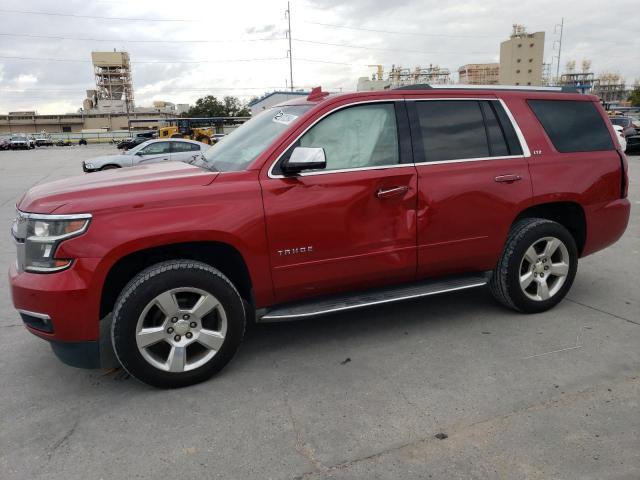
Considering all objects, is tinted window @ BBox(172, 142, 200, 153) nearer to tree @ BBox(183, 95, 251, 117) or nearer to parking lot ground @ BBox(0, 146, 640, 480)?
parking lot ground @ BBox(0, 146, 640, 480)

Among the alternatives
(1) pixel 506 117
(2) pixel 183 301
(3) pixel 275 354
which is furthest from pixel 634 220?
(2) pixel 183 301

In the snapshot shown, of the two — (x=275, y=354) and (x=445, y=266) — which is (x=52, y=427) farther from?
(x=445, y=266)

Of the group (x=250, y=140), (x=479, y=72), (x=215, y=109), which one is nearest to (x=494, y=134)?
(x=250, y=140)

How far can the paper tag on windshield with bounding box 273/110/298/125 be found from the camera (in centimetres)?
369

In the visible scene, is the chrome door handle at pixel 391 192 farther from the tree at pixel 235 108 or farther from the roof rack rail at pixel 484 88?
the tree at pixel 235 108

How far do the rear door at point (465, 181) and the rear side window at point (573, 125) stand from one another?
1.20 feet

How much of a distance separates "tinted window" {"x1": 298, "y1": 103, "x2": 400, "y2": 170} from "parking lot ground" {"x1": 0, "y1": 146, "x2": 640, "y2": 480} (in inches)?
54.6

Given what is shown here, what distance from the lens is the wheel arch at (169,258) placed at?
326 centimetres

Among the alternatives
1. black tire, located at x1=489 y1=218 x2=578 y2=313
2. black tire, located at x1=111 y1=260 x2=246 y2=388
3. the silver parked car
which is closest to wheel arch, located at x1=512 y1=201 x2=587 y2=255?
black tire, located at x1=489 y1=218 x2=578 y2=313

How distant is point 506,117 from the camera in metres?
4.12

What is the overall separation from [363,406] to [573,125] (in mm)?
3063

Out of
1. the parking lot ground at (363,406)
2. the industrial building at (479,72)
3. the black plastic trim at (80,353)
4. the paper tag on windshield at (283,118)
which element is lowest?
the parking lot ground at (363,406)

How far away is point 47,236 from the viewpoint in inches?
116

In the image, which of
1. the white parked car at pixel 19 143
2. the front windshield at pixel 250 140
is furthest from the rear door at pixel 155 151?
the white parked car at pixel 19 143
